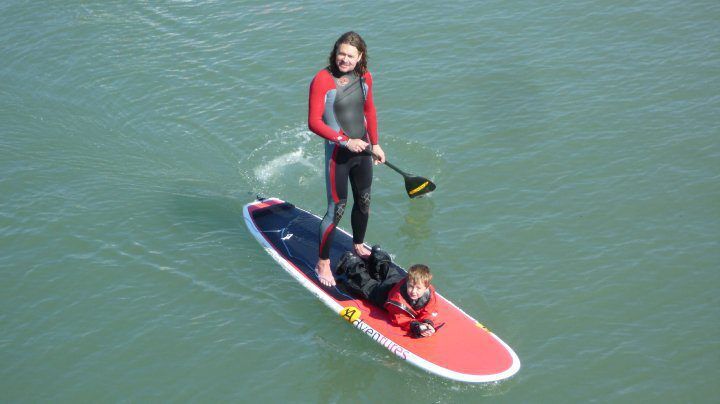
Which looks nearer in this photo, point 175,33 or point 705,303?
point 705,303

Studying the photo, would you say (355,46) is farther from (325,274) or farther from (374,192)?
(374,192)

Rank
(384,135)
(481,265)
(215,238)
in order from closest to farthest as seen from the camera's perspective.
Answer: (481,265) < (215,238) < (384,135)

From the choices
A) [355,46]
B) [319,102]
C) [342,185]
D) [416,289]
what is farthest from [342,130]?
[416,289]

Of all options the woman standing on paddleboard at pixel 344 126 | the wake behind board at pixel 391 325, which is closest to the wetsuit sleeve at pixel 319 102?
the woman standing on paddleboard at pixel 344 126

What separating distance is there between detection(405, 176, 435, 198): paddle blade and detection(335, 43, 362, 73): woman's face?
286cm

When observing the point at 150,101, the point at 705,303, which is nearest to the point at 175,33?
the point at 150,101

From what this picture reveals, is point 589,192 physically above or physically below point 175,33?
below

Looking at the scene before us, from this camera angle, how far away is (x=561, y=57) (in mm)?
16109

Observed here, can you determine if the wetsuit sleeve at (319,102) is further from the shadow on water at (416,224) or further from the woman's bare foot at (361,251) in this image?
the shadow on water at (416,224)

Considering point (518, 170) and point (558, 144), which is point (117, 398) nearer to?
point (518, 170)

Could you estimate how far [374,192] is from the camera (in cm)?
1316

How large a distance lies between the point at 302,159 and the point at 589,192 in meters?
4.72

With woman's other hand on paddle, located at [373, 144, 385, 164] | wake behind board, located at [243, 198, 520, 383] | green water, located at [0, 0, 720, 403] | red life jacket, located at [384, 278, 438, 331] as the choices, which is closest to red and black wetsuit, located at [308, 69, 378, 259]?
woman's other hand on paddle, located at [373, 144, 385, 164]

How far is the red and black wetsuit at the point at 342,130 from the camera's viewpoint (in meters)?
9.68
